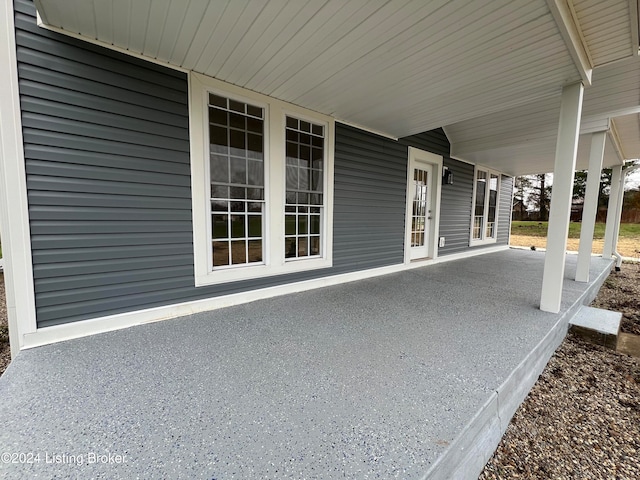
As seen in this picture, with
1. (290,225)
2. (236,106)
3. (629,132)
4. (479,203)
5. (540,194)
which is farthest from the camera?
(540,194)

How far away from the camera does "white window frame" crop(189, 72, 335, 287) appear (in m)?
2.64

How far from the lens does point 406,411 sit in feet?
4.54

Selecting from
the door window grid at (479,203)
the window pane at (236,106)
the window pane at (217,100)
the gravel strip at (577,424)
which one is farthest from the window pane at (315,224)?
the door window grid at (479,203)

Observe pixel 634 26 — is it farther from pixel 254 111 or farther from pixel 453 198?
pixel 453 198

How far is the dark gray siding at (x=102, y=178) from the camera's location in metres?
2.02

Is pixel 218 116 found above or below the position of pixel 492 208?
above

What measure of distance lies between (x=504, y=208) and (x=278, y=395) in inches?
350

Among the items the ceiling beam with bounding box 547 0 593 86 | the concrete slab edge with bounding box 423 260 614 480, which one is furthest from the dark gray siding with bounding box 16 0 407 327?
the ceiling beam with bounding box 547 0 593 86

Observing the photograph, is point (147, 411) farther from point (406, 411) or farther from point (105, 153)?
point (105, 153)

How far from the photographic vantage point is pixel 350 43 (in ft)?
6.91

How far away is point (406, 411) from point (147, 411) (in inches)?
53.2

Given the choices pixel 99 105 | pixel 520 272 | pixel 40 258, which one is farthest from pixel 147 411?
pixel 520 272

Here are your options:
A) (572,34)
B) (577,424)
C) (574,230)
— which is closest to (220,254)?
(577,424)

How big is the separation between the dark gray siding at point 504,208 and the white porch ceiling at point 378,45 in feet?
15.6
